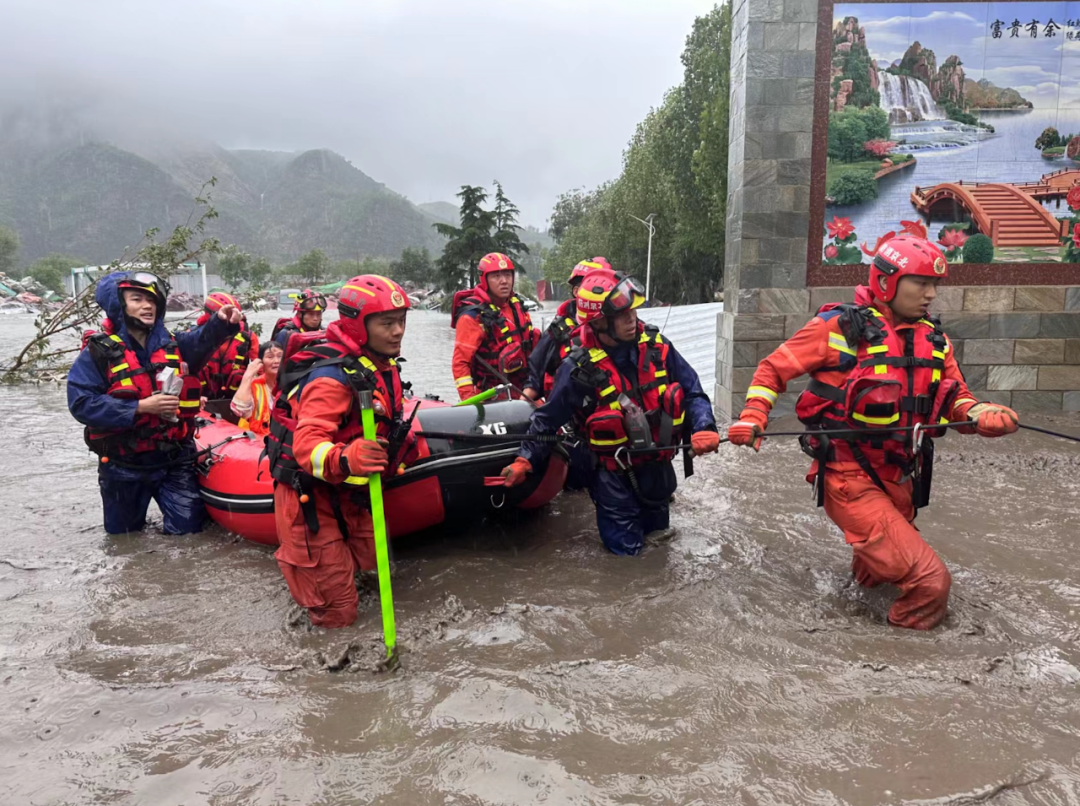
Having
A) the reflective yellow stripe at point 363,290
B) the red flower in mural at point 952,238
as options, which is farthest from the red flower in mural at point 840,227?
the reflective yellow stripe at point 363,290

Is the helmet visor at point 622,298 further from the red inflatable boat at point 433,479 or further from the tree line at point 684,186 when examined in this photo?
the tree line at point 684,186

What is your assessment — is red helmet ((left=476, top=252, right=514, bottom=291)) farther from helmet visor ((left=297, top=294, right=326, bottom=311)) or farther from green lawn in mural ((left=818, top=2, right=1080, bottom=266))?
green lawn in mural ((left=818, top=2, right=1080, bottom=266))

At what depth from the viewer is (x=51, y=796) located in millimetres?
2176

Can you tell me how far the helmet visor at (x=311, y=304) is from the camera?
5625 mm

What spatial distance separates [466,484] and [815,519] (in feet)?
7.31

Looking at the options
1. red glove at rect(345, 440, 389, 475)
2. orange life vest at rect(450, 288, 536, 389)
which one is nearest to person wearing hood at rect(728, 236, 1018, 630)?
red glove at rect(345, 440, 389, 475)

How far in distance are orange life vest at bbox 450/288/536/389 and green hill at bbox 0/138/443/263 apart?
129 m

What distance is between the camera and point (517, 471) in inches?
144

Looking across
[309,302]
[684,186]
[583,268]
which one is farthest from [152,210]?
[583,268]

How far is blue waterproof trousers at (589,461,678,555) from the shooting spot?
3.88m

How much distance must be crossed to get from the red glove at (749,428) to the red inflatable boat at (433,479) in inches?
42.8

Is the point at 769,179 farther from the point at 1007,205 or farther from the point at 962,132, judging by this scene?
the point at 1007,205

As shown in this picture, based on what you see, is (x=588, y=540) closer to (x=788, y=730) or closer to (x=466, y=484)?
(x=466, y=484)

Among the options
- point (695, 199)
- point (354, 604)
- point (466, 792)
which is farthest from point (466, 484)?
point (695, 199)
